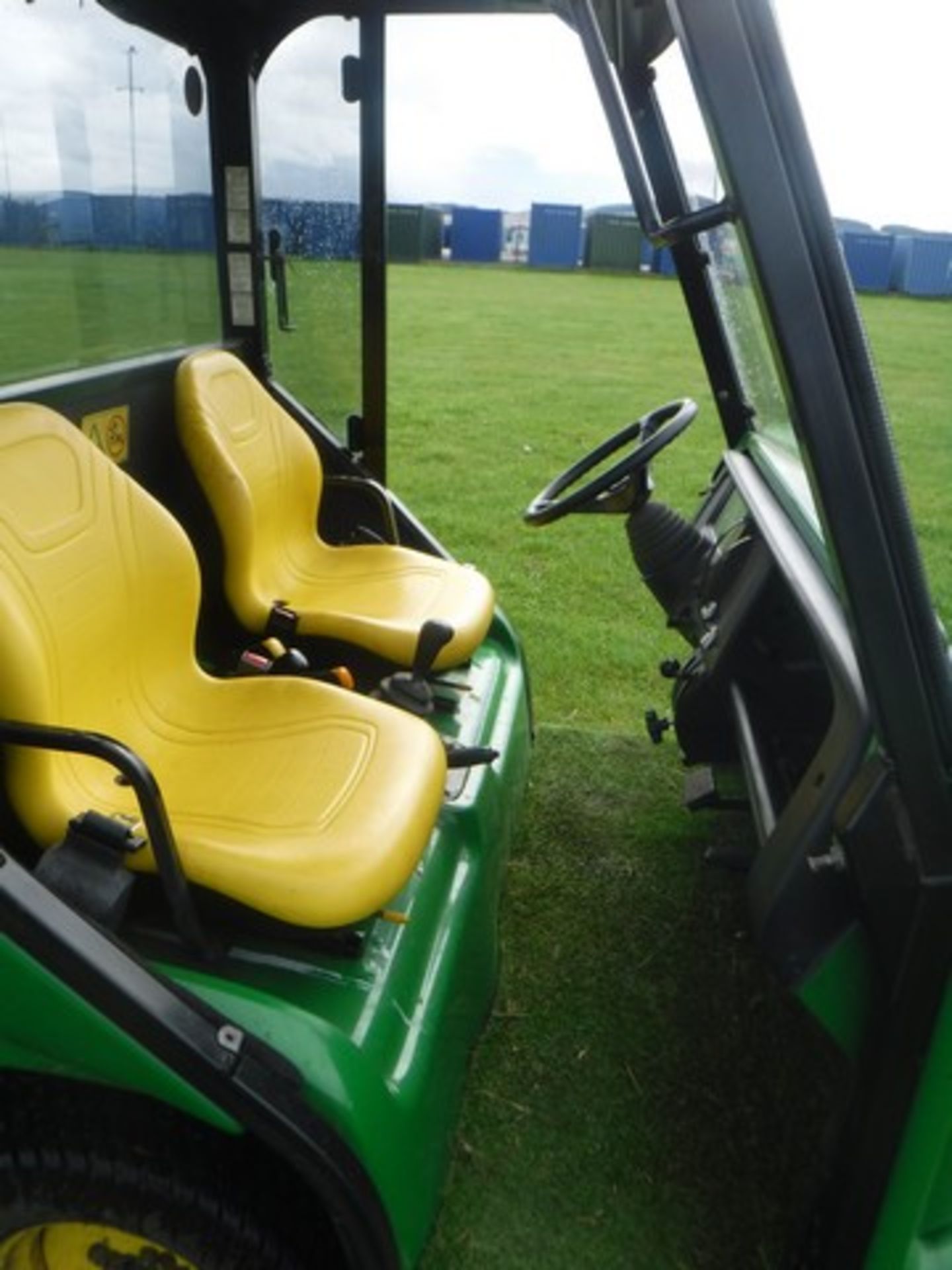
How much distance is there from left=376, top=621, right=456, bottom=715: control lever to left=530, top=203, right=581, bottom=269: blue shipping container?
71.4ft

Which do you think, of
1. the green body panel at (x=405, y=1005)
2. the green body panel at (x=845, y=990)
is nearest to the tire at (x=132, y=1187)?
the green body panel at (x=405, y=1005)

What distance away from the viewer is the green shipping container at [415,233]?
59.8ft

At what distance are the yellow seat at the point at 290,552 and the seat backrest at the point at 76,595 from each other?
427 millimetres

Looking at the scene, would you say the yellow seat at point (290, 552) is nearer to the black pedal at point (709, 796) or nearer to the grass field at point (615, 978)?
the grass field at point (615, 978)

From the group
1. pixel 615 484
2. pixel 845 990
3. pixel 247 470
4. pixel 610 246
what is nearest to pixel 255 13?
pixel 247 470

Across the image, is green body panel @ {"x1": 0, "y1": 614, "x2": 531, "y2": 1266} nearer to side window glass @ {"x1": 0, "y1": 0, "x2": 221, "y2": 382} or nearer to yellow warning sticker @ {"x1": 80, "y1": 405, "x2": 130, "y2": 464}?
yellow warning sticker @ {"x1": 80, "y1": 405, "x2": 130, "y2": 464}

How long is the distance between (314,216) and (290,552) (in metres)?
0.92

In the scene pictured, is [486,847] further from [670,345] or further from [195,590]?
[670,345]

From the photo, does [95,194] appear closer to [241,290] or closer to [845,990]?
[241,290]

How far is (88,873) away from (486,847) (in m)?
0.71

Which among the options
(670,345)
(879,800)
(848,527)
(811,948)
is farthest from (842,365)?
(670,345)

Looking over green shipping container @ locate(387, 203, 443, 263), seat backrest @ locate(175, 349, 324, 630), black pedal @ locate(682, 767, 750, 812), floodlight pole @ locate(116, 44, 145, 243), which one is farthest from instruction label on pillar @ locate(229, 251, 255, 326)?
green shipping container @ locate(387, 203, 443, 263)

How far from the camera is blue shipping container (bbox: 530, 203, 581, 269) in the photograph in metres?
22.2

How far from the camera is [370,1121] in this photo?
44.8 inches
